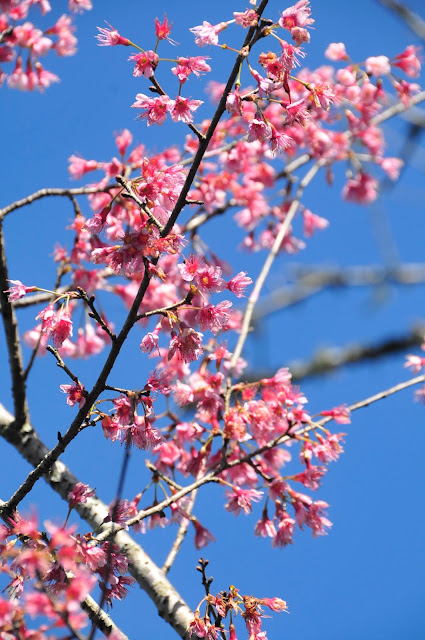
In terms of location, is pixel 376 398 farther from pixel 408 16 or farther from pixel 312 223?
pixel 408 16

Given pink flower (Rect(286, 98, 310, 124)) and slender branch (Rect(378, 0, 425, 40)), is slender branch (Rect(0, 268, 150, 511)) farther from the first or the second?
slender branch (Rect(378, 0, 425, 40))

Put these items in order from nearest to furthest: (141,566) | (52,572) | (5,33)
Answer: (52,572) → (141,566) → (5,33)

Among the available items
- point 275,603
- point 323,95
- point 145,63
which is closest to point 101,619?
point 275,603

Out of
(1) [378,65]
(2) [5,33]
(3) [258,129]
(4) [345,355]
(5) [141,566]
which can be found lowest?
(5) [141,566]

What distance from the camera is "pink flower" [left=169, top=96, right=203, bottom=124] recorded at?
182 cm

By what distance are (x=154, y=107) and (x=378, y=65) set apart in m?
1.54

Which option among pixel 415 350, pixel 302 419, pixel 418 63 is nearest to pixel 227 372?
pixel 302 419

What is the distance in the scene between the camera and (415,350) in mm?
8977

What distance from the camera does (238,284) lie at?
6.02ft

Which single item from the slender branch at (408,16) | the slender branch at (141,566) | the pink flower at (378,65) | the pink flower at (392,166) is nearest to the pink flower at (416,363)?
the pink flower at (378,65)

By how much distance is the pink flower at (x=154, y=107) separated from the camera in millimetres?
1803

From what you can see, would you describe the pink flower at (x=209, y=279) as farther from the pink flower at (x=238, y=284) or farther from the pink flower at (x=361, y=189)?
the pink flower at (x=361, y=189)

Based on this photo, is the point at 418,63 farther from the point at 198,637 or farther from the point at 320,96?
the point at 198,637

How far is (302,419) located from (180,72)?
128 cm
